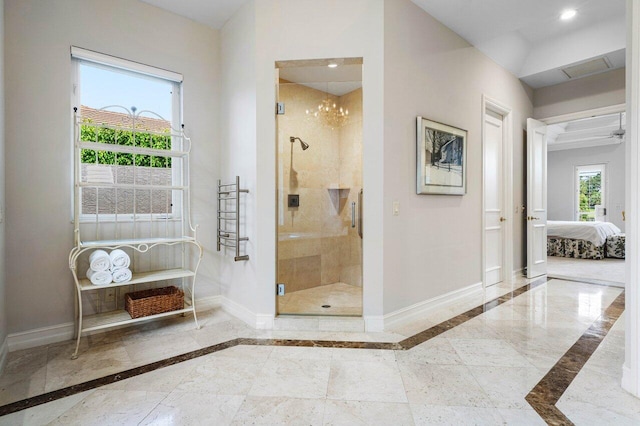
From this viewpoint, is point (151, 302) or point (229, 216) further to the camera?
point (229, 216)

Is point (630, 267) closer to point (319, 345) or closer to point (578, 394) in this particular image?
point (578, 394)

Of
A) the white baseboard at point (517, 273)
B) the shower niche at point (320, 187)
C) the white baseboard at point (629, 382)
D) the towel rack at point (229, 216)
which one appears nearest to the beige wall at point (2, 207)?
the towel rack at point (229, 216)

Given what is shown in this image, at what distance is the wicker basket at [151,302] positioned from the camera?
103 inches

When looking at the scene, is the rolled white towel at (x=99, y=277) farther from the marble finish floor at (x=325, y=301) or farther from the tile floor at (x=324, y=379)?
the marble finish floor at (x=325, y=301)

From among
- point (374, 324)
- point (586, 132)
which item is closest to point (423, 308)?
point (374, 324)

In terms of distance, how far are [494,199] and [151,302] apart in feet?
13.9

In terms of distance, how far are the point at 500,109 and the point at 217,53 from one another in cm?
359

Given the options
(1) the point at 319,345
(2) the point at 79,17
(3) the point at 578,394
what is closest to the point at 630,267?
(3) the point at 578,394

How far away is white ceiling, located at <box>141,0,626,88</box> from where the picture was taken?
9.96 ft

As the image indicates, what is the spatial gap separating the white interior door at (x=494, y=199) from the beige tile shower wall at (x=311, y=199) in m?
2.11

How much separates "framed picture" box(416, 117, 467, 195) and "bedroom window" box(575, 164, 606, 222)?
7.63 meters

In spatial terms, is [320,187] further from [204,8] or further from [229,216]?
[204,8]

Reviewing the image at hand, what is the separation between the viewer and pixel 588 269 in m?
5.38

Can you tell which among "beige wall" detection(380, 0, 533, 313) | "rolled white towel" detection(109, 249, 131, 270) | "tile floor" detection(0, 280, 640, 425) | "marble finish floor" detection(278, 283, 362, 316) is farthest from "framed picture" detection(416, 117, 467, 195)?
"rolled white towel" detection(109, 249, 131, 270)
